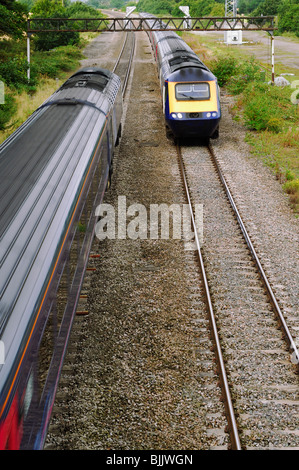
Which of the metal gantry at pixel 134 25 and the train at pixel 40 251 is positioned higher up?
the metal gantry at pixel 134 25

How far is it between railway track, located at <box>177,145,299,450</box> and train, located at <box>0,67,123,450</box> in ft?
7.63

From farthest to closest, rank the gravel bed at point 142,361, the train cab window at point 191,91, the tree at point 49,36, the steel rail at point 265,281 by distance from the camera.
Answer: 1. the tree at point 49,36
2. the train cab window at point 191,91
3. the steel rail at point 265,281
4. the gravel bed at point 142,361

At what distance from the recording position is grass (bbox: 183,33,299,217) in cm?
1544

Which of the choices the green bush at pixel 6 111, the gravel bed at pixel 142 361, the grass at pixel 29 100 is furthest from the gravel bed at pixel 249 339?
the grass at pixel 29 100

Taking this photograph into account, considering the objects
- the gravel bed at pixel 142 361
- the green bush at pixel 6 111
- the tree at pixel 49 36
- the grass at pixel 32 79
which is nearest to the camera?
the gravel bed at pixel 142 361

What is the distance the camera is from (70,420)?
611 cm

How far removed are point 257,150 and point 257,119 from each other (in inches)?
99.9

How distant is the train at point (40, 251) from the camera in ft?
13.8

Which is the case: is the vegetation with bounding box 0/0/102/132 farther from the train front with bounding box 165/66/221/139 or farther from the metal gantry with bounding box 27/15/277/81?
the train front with bounding box 165/66/221/139

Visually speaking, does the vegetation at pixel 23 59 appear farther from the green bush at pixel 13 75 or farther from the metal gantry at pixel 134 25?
the metal gantry at pixel 134 25

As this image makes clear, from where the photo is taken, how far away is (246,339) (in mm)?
7676

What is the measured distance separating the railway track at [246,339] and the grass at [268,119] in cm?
285

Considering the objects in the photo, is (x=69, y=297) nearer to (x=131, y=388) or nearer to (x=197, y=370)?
(x=131, y=388)
